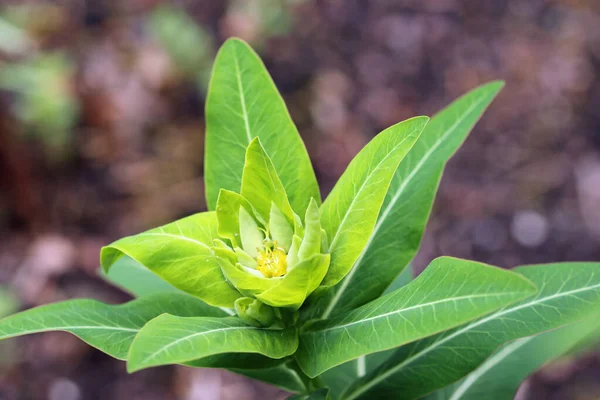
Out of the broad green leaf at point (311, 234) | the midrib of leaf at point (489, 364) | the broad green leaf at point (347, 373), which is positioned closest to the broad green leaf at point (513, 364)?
the midrib of leaf at point (489, 364)

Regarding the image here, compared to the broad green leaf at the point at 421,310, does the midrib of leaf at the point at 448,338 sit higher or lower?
lower

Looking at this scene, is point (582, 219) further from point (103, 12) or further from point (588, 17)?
point (103, 12)

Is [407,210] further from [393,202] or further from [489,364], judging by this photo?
[489,364]

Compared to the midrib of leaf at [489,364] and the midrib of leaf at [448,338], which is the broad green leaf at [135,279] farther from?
the midrib of leaf at [489,364]

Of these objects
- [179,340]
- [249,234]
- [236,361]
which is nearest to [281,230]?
[249,234]

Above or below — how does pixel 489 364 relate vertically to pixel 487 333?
below

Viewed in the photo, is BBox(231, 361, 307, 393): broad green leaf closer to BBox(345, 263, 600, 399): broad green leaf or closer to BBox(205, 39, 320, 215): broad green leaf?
BBox(345, 263, 600, 399): broad green leaf

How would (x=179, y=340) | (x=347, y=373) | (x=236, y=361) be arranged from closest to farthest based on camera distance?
(x=179, y=340) → (x=236, y=361) → (x=347, y=373)
